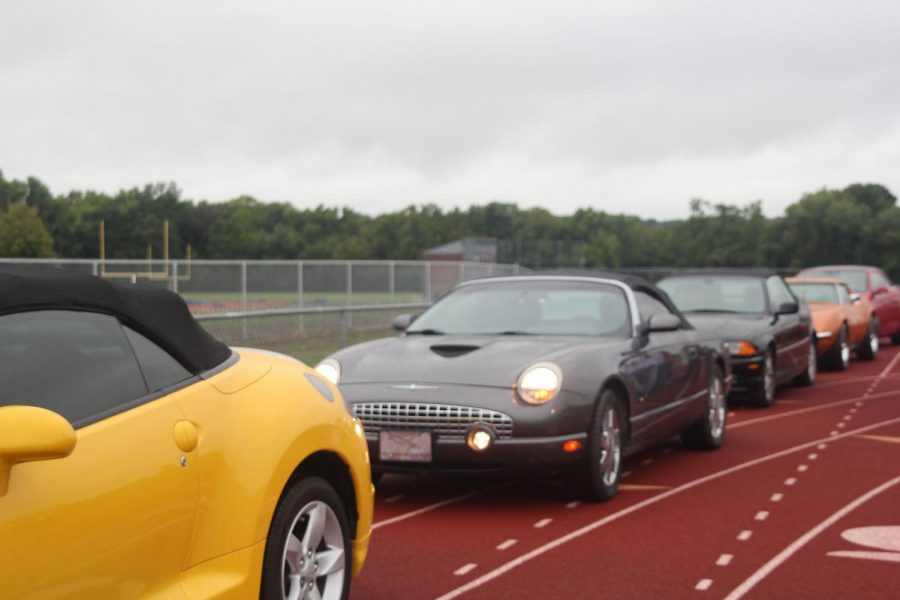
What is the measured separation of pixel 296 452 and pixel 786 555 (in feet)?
9.84

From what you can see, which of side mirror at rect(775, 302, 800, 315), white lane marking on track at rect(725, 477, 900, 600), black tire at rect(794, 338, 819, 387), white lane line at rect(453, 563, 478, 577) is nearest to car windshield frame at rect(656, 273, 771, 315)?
side mirror at rect(775, 302, 800, 315)

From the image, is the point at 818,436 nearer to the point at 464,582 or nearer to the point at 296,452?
the point at 464,582

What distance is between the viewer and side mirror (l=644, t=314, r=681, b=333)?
8555 mm

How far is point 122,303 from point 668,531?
3871 millimetres

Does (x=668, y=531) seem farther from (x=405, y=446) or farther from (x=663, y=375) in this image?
(x=663, y=375)

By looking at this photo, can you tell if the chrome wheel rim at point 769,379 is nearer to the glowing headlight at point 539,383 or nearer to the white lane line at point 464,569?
the glowing headlight at point 539,383

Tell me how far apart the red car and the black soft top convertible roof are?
65.9ft

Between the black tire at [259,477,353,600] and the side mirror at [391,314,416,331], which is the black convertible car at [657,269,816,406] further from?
the black tire at [259,477,353,600]

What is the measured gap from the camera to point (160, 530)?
3.44m

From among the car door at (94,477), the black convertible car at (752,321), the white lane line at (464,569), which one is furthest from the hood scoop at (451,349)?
the black convertible car at (752,321)

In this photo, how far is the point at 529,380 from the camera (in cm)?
729

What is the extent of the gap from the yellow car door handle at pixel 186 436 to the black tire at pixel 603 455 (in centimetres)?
393

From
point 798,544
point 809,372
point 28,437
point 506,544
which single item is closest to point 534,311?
point 506,544

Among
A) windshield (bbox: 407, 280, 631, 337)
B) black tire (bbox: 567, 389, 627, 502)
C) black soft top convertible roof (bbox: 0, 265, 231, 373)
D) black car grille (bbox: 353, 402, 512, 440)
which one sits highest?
black soft top convertible roof (bbox: 0, 265, 231, 373)
